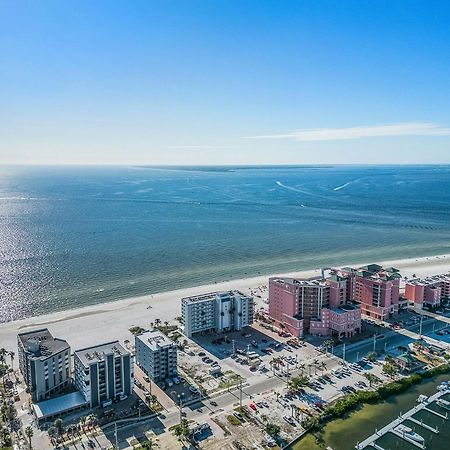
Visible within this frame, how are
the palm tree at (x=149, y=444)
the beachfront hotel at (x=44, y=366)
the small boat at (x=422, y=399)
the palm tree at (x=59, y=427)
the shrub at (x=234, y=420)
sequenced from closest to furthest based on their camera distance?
the palm tree at (x=149, y=444), the palm tree at (x=59, y=427), the shrub at (x=234, y=420), the beachfront hotel at (x=44, y=366), the small boat at (x=422, y=399)

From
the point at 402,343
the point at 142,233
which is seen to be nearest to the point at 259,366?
the point at 402,343

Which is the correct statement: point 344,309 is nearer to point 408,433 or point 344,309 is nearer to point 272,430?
point 408,433

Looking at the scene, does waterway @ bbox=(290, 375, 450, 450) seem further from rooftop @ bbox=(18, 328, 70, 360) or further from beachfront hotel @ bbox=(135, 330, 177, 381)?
rooftop @ bbox=(18, 328, 70, 360)

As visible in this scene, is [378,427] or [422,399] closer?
[378,427]

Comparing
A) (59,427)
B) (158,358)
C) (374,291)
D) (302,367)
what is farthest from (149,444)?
(374,291)

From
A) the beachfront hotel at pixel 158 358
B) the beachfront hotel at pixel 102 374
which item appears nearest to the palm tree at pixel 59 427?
the beachfront hotel at pixel 102 374

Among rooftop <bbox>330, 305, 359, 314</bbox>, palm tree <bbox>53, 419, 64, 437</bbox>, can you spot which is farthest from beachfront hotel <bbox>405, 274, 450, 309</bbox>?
palm tree <bbox>53, 419, 64, 437</bbox>

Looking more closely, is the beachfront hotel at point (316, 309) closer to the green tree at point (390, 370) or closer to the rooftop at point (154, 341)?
the green tree at point (390, 370)

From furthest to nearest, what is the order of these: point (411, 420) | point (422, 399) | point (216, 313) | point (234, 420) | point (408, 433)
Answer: point (216, 313), point (422, 399), point (411, 420), point (234, 420), point (408, 433)
